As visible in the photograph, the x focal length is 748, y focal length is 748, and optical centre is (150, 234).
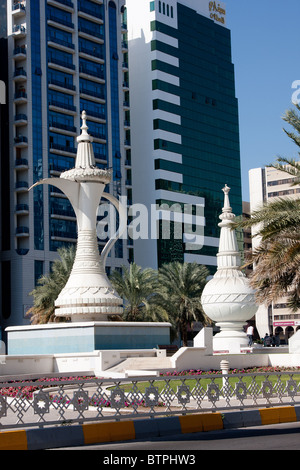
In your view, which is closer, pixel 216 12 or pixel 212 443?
pixel 212 443

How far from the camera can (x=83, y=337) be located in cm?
3497

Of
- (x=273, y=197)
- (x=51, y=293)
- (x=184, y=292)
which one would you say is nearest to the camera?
(x=51, y=293)

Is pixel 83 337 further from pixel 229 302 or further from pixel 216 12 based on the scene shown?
pixel 216 12

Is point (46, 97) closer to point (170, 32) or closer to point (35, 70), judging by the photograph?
point (35, 70)

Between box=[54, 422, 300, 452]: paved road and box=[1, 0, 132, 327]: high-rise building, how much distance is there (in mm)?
59539

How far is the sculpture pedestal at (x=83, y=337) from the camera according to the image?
34906 mm

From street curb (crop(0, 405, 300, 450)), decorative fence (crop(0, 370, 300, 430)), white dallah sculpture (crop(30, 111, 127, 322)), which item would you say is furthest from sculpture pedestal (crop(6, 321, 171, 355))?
street curb (crop(0, 405, 300, 450))

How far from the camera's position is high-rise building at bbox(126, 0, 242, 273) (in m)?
96.0

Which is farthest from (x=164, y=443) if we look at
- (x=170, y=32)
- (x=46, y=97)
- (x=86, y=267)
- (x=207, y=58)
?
(x=207, y=58)

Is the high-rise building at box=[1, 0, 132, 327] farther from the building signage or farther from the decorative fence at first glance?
the decorative fence

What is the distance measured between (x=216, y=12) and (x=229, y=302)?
79275 mm

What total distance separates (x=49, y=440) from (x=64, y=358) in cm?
2129

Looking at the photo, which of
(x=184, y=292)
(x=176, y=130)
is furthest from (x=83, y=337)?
(x=176, y=130)

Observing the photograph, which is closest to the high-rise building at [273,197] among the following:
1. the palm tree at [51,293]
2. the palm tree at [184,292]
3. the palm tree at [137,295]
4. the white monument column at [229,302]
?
the palm tree at [184,292]
